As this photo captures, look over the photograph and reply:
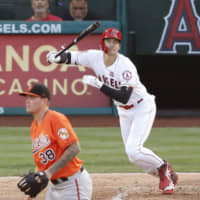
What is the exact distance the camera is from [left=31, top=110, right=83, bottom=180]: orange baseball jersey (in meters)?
4.92

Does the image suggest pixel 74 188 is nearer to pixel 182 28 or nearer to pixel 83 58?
pixel 83 58

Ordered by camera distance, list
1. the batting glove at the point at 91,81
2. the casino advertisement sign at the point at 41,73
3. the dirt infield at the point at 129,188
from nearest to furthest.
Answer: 1. the batting glove at the point at 91,81
2. the dirt infield at the point at 129,188
3. the casino advertisement sign at the point at 41,73

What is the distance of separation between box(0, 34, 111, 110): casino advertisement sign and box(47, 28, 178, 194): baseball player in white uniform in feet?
21.7

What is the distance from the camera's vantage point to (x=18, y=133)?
1217 centimetres

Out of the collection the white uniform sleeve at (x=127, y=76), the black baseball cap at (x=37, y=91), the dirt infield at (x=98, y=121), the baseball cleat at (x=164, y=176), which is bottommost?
the dirt infield at (x=98, y=121)

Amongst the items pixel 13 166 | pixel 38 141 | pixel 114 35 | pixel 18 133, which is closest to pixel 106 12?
pixel 18 133

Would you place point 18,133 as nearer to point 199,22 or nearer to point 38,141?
point 199,22

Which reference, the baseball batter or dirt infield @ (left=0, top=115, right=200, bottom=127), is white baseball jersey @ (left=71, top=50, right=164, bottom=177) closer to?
the baseball batter

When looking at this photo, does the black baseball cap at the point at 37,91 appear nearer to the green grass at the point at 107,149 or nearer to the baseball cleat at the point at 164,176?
the baseball cleat at the point at 164,176

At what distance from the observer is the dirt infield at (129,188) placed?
22.7ft

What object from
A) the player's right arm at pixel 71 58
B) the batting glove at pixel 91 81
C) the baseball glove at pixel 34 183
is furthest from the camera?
the player's right arm at pixel 71 58

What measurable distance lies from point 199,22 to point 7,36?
4.32 meters

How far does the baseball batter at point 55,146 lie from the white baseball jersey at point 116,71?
2.23 meters

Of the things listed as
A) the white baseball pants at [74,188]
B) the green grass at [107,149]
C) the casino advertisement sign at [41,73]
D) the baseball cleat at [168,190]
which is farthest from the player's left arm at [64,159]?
the casino advertisement sign at [41,73]
